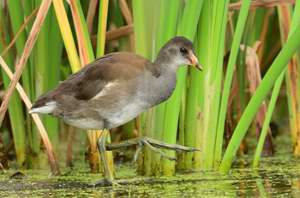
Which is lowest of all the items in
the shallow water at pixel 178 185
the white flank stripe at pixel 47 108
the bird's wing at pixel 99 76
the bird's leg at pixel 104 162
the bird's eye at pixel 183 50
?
the shallow water at pixel 178 185

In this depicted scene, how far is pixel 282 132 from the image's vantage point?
24.8 feet

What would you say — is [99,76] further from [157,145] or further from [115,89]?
[157,145]

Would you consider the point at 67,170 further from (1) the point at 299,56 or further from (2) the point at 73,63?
(1) the point at 299,56

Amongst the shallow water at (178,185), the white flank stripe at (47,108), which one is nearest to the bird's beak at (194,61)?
the shallow water at (178,185)

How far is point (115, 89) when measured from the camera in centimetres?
505

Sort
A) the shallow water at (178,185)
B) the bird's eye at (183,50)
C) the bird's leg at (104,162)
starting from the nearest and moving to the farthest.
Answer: the shallow water at (178,185) < the bird's eye at (183,50) < the bird's leg at (104,162)

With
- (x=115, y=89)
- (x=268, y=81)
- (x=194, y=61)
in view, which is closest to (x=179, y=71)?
(x=194, y=61)

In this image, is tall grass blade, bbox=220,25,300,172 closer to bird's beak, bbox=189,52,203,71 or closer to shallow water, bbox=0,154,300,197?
shallow water, bbox=0,154,300,197

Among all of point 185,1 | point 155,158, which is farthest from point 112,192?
point 185,1

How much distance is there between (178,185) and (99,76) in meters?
0.78

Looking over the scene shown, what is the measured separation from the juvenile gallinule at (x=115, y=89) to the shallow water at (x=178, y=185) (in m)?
0.22

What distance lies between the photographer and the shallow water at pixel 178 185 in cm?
470

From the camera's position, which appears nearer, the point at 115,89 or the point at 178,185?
the point at 178,185

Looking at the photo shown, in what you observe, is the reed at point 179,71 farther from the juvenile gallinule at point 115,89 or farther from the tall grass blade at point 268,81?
the juvenile gallinule at point 115,89
